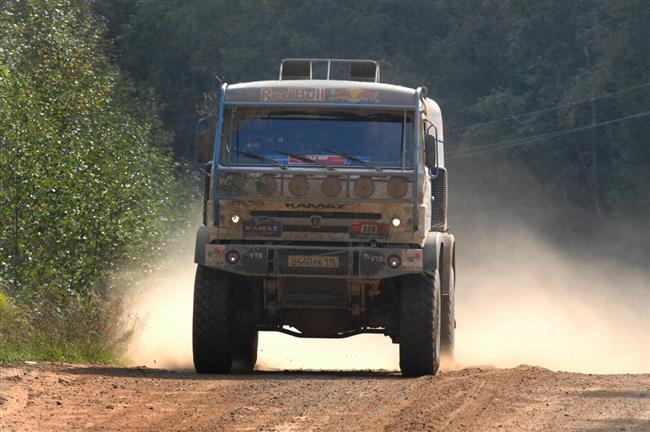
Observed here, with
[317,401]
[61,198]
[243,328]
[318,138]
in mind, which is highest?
[61,198]

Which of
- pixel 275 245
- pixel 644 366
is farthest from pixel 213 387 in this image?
pixel 644 366

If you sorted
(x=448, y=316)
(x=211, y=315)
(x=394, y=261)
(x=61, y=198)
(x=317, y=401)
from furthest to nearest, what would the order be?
(x=61, y=198)
(x=448, y=316)
(x=211, y=315)
(x=394, y=261)
(x=317, y=401)

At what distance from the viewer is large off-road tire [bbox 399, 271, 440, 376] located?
1551cm

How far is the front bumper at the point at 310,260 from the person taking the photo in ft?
50.1

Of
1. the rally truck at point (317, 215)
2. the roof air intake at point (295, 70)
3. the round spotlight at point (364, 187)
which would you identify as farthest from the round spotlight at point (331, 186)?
the roof air intake at point (295, 70)

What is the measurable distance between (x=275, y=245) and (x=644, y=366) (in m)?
13.0

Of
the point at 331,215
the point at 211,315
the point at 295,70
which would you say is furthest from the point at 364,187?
the point at 295,70

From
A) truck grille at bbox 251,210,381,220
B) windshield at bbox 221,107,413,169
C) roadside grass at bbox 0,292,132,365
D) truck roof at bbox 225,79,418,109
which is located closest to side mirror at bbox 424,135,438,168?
windshield at bbox 221,107,413,169

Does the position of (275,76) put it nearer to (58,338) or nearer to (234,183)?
(58,338)

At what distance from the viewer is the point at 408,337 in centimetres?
1553

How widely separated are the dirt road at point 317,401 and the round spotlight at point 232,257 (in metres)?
1.16

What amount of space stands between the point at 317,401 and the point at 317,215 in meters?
3.18

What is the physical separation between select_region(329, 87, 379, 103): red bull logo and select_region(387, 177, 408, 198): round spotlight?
1.00 m

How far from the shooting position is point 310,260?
1537 cm
